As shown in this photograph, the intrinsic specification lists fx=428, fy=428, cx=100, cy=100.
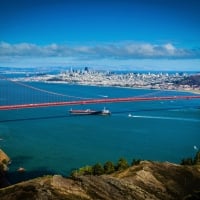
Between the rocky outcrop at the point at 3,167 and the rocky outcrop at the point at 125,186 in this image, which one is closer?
the rocky outcrop at the point at 125,186

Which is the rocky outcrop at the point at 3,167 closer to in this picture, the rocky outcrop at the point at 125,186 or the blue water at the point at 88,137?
the blue water at the point at 88,137

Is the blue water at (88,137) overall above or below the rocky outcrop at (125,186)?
below

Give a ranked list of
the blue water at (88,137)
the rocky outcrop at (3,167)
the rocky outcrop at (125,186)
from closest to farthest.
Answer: the rocky outcrop at (125,186)
the rocky outcrop at (3,167)
the blue water at (88,137)

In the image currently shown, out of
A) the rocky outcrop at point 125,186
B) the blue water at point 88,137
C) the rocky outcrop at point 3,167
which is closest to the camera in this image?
the rocky outcrop at point 125,186

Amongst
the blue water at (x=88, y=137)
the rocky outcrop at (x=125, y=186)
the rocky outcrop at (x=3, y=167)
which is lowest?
the blue water at (x=88, y=137)

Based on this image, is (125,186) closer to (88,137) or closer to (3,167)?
(3,167)

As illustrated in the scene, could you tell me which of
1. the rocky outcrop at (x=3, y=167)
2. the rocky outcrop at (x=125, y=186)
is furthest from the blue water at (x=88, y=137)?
the rocky outcrop at (x=125, y=186)

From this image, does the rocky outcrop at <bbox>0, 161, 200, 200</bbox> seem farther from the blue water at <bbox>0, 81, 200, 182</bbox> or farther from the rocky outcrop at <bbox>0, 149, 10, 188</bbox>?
the blue water at <bbox>0, 81, 200, 182</bbox>

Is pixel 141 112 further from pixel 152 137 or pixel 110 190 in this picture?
Result: pixel 110 190
